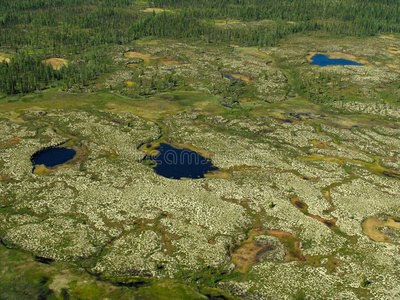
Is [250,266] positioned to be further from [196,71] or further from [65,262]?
[196,71]

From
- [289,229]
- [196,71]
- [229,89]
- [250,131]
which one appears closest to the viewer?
[289,229]

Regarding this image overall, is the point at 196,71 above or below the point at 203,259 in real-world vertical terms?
above

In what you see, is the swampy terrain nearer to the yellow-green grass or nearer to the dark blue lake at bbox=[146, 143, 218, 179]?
the dark blue lake at bbox=[146, 143, 218, 179]

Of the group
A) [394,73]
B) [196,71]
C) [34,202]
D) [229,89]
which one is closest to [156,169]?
→ [34,202]

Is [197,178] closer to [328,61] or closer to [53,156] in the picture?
[53,156]

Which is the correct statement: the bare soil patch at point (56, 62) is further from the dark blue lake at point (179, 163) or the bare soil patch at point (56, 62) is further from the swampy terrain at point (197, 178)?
the dark blue lake at point (179, 163)

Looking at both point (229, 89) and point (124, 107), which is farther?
point (229, 89)

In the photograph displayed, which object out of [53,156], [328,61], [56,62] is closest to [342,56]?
[328,61]
